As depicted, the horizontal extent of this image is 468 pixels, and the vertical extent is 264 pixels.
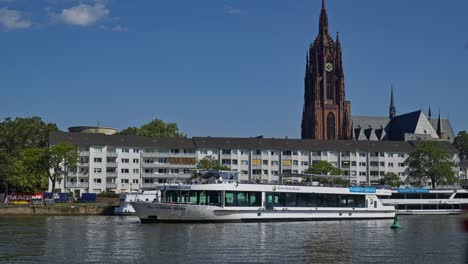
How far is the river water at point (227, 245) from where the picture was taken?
38.8 m

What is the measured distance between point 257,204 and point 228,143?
8535 centimetres

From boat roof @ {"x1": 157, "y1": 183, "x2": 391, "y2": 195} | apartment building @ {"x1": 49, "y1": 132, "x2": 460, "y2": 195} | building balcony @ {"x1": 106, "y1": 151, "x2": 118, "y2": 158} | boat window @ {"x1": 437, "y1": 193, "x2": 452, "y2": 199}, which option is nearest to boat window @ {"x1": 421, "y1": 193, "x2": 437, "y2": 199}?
boat window @ {"x1": 437, "y1": 193, "x2": 452, "y2": 199}

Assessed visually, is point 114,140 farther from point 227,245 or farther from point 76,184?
point 227,245

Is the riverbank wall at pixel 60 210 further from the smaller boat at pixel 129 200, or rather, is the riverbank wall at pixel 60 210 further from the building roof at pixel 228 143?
the building roof at pixel 228 143

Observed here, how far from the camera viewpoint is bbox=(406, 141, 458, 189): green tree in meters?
146

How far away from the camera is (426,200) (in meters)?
112

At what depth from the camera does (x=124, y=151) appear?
15312 centimetres

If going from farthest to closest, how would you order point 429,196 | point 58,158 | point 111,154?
point 111,154, point 58,158, point 429,196

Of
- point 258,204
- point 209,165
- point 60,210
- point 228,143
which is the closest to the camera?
point 258,204

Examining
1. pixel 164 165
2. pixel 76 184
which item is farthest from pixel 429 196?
pixel 76 184

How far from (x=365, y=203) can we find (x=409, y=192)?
2544 centimetres

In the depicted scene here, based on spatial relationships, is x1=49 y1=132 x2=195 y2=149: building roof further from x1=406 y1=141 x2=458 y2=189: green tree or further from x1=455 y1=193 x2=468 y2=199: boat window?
x1=455 y1=193 x2=468 y2=199: boat window

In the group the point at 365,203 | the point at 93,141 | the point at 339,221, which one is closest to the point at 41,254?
the point at 339,221

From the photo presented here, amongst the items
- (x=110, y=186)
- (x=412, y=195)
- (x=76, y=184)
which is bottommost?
(x=412, y=195)
